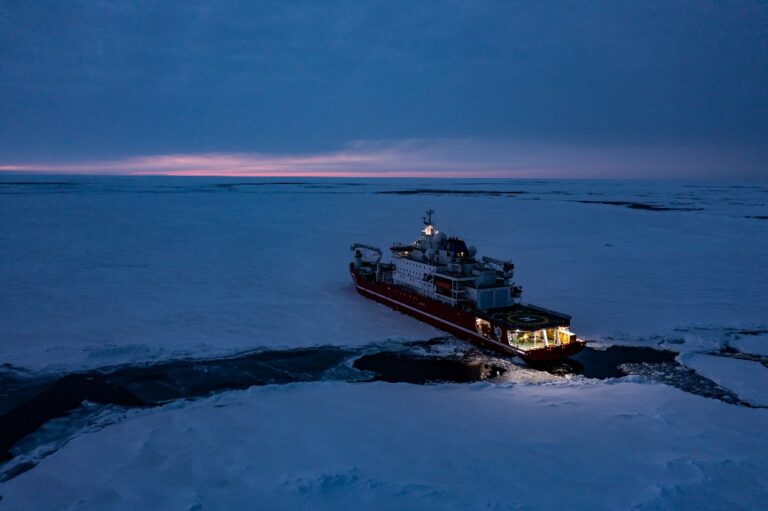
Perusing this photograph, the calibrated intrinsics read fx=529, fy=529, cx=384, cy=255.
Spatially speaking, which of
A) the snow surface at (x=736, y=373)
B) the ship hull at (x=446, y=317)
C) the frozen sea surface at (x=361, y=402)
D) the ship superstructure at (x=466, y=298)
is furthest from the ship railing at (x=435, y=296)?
the snow surface at (x=736, y=373)

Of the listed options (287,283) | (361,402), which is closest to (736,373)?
(361,402)

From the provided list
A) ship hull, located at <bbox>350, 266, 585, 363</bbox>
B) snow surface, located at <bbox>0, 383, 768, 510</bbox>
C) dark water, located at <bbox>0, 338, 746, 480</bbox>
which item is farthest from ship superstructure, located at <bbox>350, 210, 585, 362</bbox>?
snow surface, located at <bbox>0, 383, 768, 510</bbox>

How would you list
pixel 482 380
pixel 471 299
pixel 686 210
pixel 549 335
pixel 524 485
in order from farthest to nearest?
1. pixel 686 210
2. pixel 471 299
3. pixel 549 335
4. pixel 482 380
5. pixel 524 485

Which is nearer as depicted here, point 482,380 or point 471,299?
point 482,380

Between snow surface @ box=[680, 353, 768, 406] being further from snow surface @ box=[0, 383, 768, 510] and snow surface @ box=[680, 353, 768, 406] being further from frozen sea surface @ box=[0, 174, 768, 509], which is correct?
snow surface @ box=[0, 383, 768, 510]

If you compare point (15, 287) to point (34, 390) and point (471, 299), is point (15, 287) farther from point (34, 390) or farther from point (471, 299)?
point (471, 299)

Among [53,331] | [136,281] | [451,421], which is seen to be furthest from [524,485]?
[136,281]

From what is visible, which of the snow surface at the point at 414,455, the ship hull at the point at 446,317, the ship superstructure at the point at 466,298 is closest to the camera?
the snow surface at the point at 414,455

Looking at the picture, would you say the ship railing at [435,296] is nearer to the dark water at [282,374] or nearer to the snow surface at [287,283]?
the snow surface at [287,283]

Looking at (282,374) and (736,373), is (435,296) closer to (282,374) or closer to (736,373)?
(282,374)
